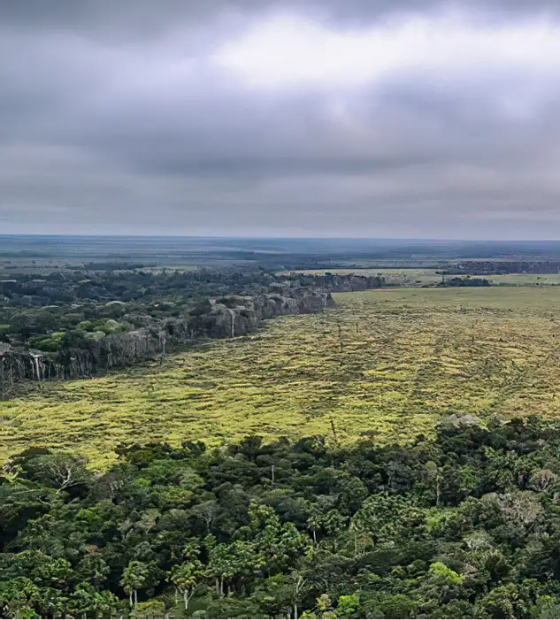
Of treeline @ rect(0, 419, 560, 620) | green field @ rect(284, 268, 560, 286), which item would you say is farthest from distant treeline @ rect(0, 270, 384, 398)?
treeline @ rect(0, 419, 560, 620)

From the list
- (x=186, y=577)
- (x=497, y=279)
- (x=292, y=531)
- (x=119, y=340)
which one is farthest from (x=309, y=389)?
(x=497, y=279)

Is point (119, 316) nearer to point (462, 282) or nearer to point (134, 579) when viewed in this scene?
point (134, 579)

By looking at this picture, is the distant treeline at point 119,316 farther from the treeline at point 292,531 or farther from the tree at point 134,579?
the tree at point 134,579

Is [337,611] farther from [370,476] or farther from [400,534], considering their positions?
[370,476]

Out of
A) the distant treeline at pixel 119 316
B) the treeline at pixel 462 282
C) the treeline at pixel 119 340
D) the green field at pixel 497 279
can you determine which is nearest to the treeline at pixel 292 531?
the treeline at pixel 119 340

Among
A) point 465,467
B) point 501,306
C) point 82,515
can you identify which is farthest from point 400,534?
point 501,306

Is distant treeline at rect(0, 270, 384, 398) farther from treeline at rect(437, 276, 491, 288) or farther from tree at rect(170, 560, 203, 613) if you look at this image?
tree at rect(170, 560, 203, 613)
